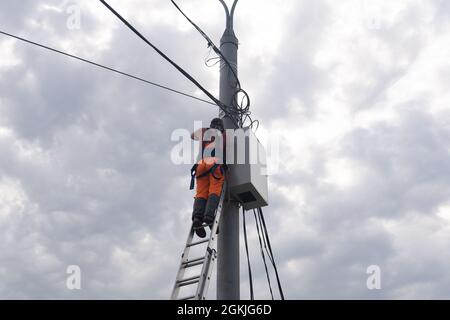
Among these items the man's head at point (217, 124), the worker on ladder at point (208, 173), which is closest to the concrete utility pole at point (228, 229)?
the man's head at point (217, 124)

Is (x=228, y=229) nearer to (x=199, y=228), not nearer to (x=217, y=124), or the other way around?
(x=199, y=228)

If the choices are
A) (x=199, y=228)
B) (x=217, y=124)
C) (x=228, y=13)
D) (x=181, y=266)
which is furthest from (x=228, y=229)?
(x=228, y=13)

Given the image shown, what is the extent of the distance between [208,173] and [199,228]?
2.48 feet

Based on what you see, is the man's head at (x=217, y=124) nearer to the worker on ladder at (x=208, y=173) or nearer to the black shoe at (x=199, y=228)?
the worker on ladder at (x=208, y=173)

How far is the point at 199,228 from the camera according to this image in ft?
21.2

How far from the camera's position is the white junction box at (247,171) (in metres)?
6.76

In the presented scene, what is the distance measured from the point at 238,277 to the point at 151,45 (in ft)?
10.0

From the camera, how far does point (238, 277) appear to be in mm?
6098

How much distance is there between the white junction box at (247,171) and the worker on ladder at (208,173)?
0.16m
